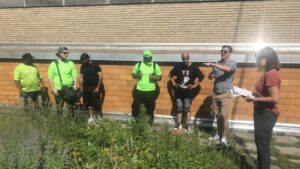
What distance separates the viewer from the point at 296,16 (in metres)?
9.16

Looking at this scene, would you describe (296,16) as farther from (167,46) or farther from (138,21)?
(138,21)

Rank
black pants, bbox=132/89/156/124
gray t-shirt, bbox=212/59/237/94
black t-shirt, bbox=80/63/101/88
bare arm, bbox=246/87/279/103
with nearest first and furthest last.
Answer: bare arm, bbox=246/87/279/103 < gray t-shirt, bbox=212/59/237/94 < black pants, bbox=132/89/156/124 < black t-shirt, bbox=80/63/101/88

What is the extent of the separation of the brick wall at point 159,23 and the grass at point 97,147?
4749mm

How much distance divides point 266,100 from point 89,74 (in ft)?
16.1

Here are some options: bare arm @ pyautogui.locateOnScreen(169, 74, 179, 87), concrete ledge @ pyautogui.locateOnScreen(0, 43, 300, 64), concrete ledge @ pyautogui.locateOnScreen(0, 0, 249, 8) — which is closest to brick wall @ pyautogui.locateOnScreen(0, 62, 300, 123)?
concrete ledge @ pyautogui.locateOnScreen(0, 43, 300, 64)

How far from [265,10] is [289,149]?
368 centimetres

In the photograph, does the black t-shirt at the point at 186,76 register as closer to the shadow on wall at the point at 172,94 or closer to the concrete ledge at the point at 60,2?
the shadow on wall at the point at 172,94

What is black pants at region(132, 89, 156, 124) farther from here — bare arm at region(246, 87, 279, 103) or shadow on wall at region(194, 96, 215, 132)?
bare arm at region(246, 87, 279, 103)

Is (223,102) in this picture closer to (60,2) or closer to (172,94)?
(172,94)

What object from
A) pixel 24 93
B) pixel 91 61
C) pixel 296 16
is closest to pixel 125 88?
pixel 91 61

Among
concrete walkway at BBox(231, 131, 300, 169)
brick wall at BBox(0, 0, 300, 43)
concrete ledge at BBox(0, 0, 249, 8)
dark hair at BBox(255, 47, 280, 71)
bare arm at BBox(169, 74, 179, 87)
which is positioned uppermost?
concrete ledge at BBox(0, 0, 249, 8)

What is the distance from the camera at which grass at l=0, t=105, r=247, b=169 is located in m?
4.27

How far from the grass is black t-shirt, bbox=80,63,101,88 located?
3.15 m

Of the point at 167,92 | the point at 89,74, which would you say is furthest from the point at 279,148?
the point at 89,74
